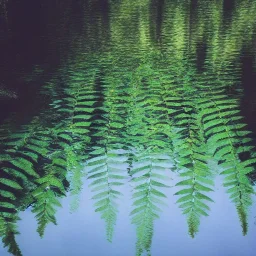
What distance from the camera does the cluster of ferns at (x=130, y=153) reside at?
1.79 metres

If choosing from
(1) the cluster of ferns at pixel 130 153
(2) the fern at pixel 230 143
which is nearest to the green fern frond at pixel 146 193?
(1) the cluster of ferns at pixel 130 153

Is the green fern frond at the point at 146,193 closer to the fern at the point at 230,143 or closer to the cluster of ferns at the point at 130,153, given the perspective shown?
the cluster of ferns at the point at 130,153

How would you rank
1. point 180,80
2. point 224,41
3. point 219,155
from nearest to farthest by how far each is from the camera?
point 219,155 → point 180,80 → point 224,41

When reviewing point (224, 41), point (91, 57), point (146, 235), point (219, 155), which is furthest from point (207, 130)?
point (224, 41)

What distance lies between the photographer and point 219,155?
213 cm

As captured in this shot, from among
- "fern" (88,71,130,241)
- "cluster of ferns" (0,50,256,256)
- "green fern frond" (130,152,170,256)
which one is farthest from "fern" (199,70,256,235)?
"fern" (88,71,130,241)

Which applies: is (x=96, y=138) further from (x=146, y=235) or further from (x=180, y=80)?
(x=180, y=80)

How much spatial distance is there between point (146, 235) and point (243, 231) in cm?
51

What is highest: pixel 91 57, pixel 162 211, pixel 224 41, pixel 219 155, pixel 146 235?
pixel 224 41

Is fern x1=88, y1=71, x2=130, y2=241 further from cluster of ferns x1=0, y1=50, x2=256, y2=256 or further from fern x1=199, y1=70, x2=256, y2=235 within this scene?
fern x1=199, y1=70, x2=256, y2=235

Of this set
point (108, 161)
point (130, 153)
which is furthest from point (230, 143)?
point (108, 161)

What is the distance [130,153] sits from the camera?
2.22 m

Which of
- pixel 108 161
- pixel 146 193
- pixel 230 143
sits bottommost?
pixel 146 193

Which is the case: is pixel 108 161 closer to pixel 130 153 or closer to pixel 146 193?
pixel 130 153
